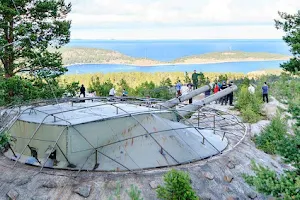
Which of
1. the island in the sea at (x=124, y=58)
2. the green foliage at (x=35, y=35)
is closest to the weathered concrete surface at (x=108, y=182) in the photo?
the green foliage at (x=35, y=35)

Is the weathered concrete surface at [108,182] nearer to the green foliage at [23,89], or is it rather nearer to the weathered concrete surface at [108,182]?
the weathered concrete surface at [108,182]

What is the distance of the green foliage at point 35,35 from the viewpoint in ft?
73.0

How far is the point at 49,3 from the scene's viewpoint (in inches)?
902

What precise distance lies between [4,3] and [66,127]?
1085cm

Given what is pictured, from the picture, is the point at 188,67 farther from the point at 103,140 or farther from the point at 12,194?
the point at 12,194

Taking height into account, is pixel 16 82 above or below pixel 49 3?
below

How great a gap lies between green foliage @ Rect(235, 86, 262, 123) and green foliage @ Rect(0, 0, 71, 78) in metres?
11.2

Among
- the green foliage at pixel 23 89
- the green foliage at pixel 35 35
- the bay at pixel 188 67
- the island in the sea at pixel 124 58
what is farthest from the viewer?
the bay at pixel 188 67

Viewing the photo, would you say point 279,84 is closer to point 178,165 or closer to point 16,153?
point 178,165

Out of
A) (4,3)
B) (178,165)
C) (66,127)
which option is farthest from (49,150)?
(4,3)

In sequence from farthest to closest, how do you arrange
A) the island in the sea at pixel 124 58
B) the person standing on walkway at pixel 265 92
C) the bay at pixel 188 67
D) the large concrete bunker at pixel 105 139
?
the bay at pixel 188 67 → the island in the sea at pixel 124 58 → the person standing on walkway at pixel 265 92 → the large concrete bunker at pixel 105 139

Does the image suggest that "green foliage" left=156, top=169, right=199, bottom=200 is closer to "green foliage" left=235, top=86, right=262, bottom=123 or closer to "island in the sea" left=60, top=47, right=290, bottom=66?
"green foliage" left=235, top=86, right=262, bottom=123

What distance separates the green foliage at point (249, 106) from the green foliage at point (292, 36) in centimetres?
334

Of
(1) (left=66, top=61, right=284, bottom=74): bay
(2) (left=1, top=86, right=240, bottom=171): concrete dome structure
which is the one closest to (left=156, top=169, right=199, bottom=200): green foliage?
(2) (left=1, top=86, right=240, bottom=171): concrete dome structure
